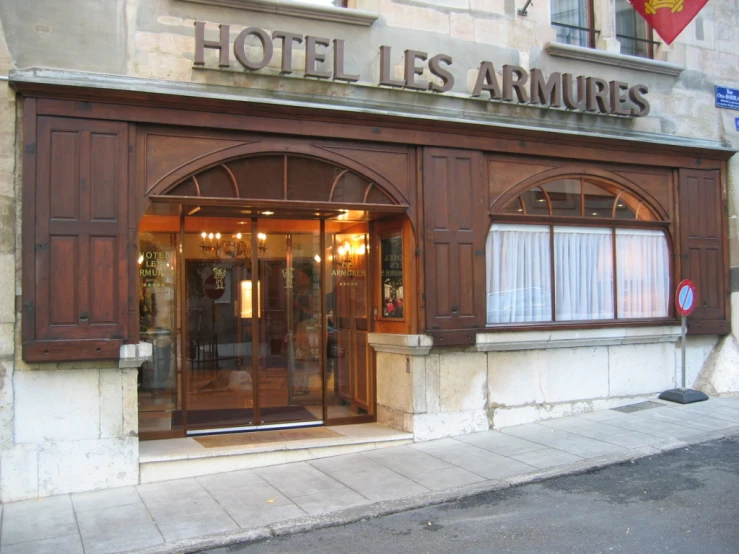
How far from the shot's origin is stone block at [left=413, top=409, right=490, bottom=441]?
8.46 m

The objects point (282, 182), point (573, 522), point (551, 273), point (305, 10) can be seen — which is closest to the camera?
point (573, 522)

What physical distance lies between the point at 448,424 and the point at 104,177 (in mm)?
4834

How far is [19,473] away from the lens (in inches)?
265

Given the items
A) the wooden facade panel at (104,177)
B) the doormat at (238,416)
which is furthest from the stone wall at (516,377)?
the wooden facade panel at (104,177)

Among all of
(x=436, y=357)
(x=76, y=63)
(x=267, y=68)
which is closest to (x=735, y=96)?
(x=436, y=357)

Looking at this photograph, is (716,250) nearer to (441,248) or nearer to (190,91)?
(441,248)

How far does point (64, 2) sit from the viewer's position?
7270 millimetres

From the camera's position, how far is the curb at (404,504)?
5.52 m

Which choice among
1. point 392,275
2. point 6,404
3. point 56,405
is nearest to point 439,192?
point 392,275

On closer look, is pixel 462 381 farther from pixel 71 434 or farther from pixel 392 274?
pixel 71 434

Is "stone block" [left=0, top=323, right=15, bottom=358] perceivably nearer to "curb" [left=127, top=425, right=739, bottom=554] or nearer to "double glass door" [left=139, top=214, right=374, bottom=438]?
"double glass door" [left=139, top=214, right=374, bottom=438]

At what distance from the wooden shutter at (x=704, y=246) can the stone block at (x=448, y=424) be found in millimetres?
3814

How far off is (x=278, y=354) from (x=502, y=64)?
4828 mm

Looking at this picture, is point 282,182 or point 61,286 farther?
point 282,182
